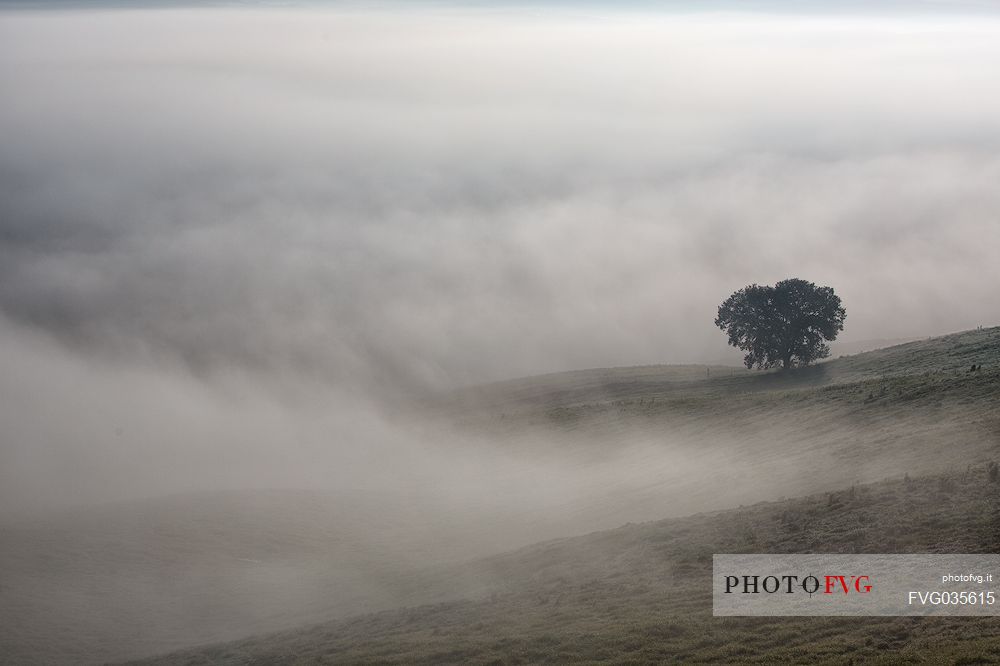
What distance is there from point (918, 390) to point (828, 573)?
84.7ft

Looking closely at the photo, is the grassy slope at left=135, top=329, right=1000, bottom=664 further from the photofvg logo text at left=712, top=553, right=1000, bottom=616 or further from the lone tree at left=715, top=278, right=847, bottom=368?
the lone tree at left=715, top=278, right=847, bottom=368

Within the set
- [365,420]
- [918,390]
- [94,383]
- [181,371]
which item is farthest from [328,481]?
[181,371]

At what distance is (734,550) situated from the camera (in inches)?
1080

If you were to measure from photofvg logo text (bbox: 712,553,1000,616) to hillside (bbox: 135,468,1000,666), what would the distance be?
478 mm

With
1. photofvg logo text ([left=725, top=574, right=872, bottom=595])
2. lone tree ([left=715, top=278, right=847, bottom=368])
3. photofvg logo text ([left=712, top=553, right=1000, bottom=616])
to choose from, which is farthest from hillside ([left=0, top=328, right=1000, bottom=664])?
lone tree ([left=715, top=278, right=847, bottom=368])

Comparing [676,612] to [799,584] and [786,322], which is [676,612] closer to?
[799,584]

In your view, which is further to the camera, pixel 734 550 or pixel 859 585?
pixel 734 550

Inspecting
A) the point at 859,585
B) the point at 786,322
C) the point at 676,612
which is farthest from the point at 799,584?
the point at 786,322

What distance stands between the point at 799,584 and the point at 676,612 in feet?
10.6

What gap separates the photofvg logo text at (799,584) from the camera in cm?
2314

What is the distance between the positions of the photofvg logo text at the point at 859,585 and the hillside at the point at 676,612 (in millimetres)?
478

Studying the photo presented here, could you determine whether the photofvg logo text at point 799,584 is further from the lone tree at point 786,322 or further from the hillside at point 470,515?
the lone tree at point 786,322

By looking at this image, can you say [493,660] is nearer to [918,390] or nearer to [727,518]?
[727,518]

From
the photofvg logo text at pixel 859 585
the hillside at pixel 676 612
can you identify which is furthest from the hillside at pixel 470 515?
the photofvg logo text at pixel 859 585
